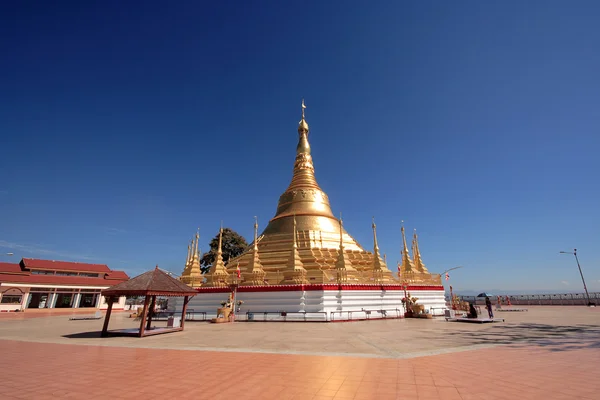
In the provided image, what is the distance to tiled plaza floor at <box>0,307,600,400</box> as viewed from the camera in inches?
216

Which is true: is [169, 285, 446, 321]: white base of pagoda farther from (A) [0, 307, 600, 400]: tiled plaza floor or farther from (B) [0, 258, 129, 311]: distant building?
(B) [0, 258, 129, 311]: distant building

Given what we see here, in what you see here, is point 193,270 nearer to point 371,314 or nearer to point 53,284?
point 371,314

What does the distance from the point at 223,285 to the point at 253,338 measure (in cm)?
1254

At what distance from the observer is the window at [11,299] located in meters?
38.0

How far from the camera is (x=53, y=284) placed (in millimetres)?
41125

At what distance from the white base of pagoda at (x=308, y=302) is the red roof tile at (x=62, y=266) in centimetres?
3253

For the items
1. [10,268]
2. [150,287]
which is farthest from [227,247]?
[150,287]

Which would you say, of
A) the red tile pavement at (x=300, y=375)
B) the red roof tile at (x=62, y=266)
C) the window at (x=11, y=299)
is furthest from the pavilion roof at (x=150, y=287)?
the red roof tile at (x=62, y=266)

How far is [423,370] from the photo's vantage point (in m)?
6.89

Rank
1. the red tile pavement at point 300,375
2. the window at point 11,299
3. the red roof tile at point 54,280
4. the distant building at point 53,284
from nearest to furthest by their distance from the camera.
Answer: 1. the red tile pavement at point 300,375
2. the window at point 11,299
3. the distant building at point 53,284
4. the red roof tile at point 54,280

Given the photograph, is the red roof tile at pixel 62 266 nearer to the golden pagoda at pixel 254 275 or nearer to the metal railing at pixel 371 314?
the golden pagoda at pixel 254 275

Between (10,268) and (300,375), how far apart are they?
171 feet

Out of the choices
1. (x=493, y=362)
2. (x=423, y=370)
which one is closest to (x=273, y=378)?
(x=423, y=370)

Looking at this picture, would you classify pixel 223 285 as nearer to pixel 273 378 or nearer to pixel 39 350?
pixel 39 350
